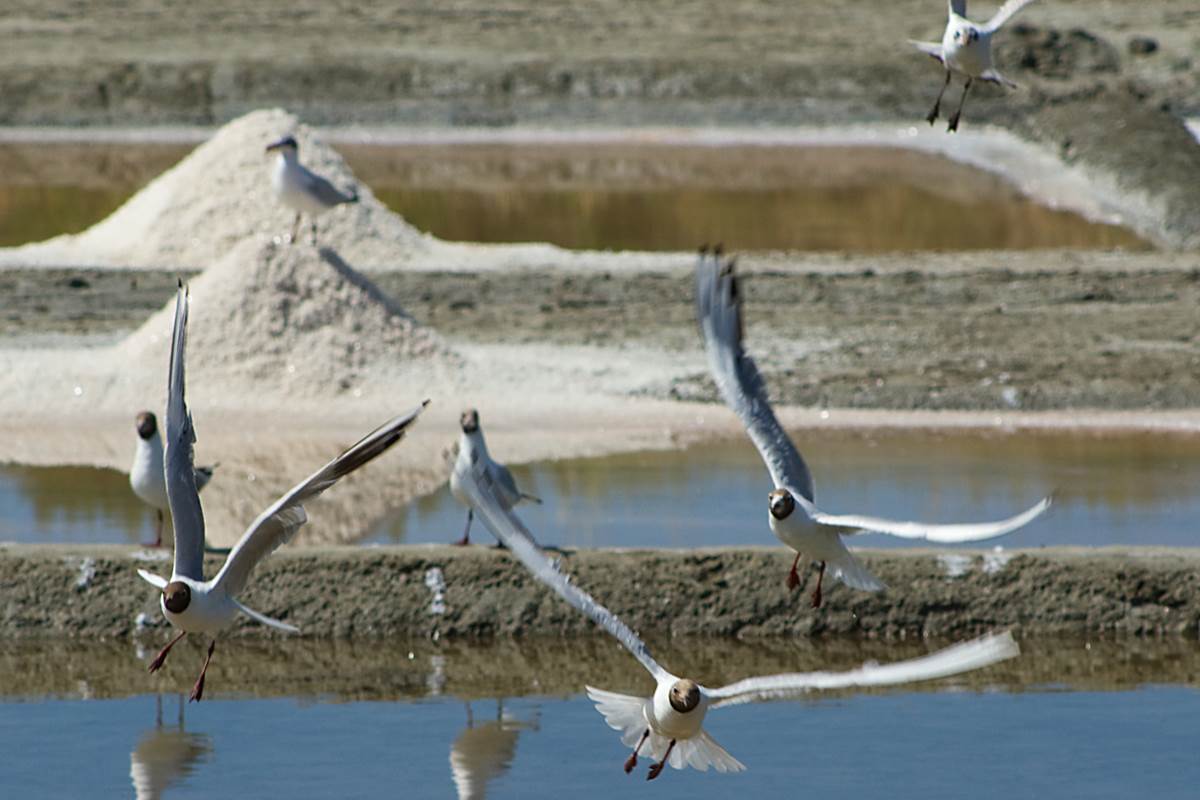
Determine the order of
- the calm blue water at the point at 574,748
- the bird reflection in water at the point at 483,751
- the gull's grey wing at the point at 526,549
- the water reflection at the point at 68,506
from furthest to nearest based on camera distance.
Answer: the water reflection at the point at 68,506, the bird reflection in water at the point at 483,751, the calm blue water at the point at 574,748, the gull's grey wing at the point at 526,549

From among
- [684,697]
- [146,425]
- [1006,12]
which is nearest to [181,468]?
[684,697]

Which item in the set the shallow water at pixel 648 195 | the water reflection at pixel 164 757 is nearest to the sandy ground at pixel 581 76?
the shallow water at pixel 648 195

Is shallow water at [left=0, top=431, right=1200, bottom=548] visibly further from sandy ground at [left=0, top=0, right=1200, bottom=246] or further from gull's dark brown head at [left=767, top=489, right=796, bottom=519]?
sandy ground at [left=0, top=0, right=1200, bottom=246]

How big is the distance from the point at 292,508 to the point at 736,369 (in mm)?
1568

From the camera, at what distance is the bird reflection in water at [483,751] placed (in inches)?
325

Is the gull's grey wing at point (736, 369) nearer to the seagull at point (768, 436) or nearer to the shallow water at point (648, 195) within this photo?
the seagull at point (768, 436)

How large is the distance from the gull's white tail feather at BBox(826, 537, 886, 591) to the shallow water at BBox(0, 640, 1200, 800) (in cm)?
102

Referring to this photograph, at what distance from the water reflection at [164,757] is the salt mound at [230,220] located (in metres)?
12.6

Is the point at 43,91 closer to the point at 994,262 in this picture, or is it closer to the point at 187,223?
the point at 187,223

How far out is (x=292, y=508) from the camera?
660 centimetres

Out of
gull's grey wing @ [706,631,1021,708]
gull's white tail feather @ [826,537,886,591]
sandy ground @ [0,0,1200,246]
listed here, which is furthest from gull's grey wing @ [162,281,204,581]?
sandy ground @ [0,0,1200,246]

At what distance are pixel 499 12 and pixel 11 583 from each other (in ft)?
108

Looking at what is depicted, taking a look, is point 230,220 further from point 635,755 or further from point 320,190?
point 635,755

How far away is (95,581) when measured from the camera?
31.9 feet
